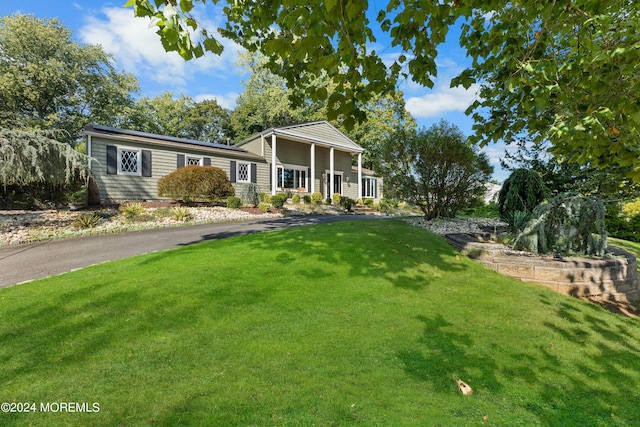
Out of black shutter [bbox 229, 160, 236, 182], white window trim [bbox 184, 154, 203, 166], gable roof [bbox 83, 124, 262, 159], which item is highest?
gable roof [bbox 83, 124, 262, 159]

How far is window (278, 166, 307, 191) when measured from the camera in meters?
22.4

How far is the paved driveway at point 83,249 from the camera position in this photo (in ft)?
18.4

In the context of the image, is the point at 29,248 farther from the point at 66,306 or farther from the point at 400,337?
the point at 400,337

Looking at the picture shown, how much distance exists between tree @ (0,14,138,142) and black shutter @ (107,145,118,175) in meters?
10.6

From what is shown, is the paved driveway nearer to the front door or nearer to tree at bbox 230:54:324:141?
the front door

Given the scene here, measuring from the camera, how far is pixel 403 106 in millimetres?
34156

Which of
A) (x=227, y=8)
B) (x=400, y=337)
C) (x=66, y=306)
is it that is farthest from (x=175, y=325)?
(x=227, y=8)

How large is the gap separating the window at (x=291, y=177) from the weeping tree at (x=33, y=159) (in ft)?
44.2

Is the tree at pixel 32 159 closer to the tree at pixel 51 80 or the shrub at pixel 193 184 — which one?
the shrub at pixel 193 184

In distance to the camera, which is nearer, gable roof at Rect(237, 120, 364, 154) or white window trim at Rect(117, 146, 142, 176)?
white window trim at Rect(117, 146, 142, 176)

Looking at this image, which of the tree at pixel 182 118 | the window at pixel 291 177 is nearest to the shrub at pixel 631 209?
the window at pixel 291 177

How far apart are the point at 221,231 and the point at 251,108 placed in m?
29.3

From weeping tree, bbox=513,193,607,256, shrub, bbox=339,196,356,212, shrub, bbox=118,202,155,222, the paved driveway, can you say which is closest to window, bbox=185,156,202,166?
shrub, bbox=118,202,155,222

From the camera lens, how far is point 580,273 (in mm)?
5172
